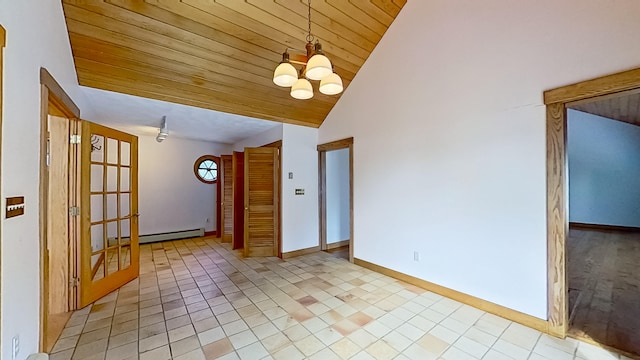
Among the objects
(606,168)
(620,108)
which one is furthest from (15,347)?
(606,168)

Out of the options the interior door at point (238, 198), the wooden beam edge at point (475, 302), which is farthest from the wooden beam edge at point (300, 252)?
the wooden beam edge at point (475, 302)

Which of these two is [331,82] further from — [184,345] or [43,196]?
[184,345]

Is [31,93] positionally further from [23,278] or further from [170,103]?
[170,103]

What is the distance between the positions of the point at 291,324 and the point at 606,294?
148 inches

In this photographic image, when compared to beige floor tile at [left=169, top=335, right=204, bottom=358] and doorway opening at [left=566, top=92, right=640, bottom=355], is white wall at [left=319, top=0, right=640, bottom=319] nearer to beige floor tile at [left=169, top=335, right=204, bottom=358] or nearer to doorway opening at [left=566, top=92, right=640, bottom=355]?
doorway opening at [left=566, top=92, right=640, bottom=355]

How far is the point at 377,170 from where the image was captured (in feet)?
12.8

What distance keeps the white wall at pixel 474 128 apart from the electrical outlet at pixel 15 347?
362cm

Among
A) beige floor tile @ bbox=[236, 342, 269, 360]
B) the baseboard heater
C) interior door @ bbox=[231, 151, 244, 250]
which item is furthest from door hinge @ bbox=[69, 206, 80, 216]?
the baseboard heater

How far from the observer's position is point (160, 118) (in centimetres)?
432

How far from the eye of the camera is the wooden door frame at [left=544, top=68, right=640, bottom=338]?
88.1 inches

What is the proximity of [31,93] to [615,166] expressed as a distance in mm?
11724

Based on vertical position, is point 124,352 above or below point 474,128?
below

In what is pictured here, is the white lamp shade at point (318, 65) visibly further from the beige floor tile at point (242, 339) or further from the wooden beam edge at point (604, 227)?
the wooden beam edge at point (604, 227)

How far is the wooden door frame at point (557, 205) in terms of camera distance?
224 centimetres
